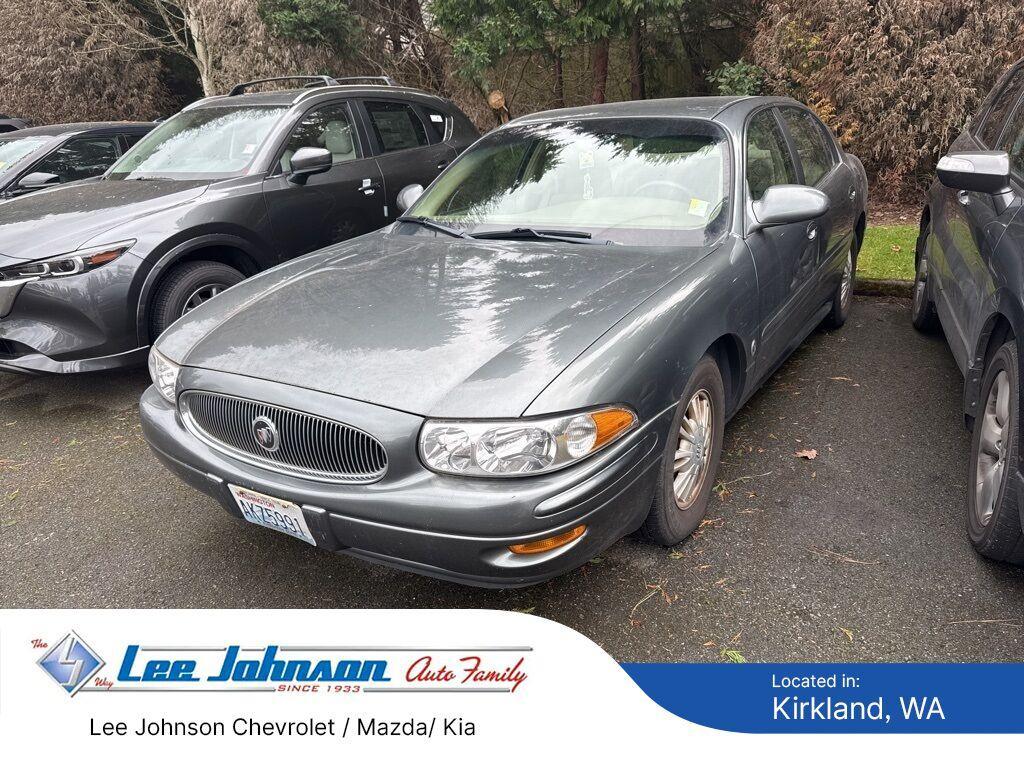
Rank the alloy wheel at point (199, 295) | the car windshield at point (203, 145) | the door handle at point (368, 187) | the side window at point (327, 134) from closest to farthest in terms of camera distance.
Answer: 1. the alloy wheel at point (199, 295)
2. the car windshield at point (203, 145)
3. the side window at point (327, 134)
4. the door handle at point (368, 187)

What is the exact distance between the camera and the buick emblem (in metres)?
2.33

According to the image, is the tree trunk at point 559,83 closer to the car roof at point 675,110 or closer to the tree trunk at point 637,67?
the tree trunk at point 637,67

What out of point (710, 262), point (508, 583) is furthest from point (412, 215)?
point (508, 583)

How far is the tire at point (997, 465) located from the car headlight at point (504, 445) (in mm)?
1407

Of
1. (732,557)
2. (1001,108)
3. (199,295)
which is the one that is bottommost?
(732,557)

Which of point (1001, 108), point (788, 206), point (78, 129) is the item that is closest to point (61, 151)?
point (78, 129)

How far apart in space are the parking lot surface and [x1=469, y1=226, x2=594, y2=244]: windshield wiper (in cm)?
123

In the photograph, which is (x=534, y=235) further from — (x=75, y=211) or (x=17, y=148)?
(x=17, y=148)

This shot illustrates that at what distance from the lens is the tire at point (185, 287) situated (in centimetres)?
440

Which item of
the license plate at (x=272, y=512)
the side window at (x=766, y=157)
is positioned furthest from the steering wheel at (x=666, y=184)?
the license plate at (x=272, y=512)

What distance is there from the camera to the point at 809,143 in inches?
171

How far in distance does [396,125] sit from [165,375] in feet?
12.9

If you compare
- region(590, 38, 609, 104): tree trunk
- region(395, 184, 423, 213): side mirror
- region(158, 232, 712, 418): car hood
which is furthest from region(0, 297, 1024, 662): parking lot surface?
region(590, 38, 609, 104): tree trunk

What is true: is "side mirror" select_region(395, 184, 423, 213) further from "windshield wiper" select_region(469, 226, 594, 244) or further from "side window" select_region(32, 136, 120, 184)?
"side window" select_region(32, 136, 120, 184)
